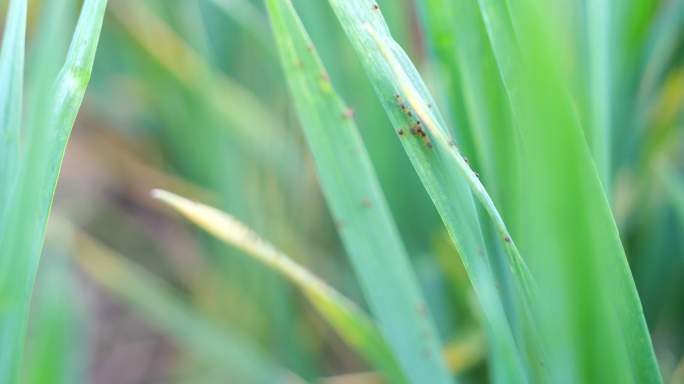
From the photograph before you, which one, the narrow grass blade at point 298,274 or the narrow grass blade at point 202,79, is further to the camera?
the narrow grass blade at point 202,79

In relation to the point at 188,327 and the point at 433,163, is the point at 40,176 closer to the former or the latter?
the point at 433,163

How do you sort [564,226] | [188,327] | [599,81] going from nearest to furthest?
1. [564,226]
2. [599,81]
3. [188,327]

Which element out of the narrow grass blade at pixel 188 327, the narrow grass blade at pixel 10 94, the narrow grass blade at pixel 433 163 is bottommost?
the narrow grass blade at pixel 188 327

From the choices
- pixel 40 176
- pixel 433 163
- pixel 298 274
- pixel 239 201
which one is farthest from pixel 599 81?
pixel 239 201

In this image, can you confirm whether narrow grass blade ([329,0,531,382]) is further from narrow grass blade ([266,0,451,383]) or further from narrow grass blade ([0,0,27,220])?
narrow grass blade ([0,0,27,220])

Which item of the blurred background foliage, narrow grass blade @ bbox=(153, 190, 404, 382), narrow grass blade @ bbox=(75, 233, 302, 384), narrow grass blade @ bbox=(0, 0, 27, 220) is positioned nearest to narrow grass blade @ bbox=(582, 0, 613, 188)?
the blurred background foliage

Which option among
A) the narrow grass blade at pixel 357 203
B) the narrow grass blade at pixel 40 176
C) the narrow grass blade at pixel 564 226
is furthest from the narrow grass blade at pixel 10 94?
the narrow grass blade at pixel 564 226

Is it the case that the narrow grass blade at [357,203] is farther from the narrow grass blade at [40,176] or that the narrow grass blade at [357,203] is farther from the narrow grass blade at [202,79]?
the narrow grass blade at [202,79]

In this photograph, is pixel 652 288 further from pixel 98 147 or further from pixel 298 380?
A: pixel 98 147
